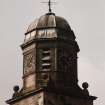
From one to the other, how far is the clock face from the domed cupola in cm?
137

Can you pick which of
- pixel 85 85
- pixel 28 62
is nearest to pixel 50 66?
pixel 28 62

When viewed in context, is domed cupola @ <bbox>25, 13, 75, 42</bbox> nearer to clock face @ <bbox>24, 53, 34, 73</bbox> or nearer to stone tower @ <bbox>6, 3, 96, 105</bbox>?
stone tower @ <bbox>6, 3, 96, 105</bbox>

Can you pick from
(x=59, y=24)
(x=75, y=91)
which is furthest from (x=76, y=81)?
(x=59, y=24)

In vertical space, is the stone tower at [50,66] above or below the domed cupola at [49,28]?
below

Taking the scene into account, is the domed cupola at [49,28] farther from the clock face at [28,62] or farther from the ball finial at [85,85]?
the ball finial at [85,85]

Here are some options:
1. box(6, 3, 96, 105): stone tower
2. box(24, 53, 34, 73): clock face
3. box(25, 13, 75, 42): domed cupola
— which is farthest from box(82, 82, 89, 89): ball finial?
box(24, 53, 34, 73): clock face

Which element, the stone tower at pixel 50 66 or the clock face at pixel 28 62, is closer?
the stone tower at pixel 50 66

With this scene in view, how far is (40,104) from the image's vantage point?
170 ft

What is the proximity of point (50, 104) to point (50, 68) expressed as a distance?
2.92 m

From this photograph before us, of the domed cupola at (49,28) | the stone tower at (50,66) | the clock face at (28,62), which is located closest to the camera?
the stone tower at (50,66)

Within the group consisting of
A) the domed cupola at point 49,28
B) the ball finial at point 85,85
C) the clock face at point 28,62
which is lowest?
the ball finial at point 85,85

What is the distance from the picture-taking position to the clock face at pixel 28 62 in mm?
54156

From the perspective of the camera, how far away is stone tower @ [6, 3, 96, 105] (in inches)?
2069

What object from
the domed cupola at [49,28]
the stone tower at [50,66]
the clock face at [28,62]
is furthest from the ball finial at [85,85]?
the clock face at [28,62]
